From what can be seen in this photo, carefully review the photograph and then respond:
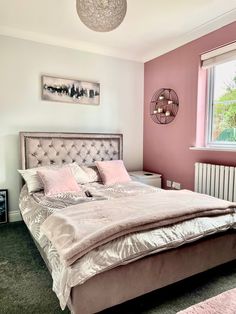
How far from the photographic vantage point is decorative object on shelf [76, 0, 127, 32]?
201 centimetres

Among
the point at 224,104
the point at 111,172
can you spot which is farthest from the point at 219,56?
the point at 111,172

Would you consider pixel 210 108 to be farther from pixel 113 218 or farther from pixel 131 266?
pixel 131 266

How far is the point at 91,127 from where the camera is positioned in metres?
3.82

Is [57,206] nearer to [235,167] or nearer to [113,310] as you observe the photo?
[113,310]

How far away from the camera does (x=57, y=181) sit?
282 cm

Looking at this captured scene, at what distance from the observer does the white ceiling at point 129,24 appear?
8.38ft

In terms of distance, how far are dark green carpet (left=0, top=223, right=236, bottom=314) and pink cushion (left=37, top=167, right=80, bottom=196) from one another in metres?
0.71

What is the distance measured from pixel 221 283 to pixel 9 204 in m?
A: 2.74

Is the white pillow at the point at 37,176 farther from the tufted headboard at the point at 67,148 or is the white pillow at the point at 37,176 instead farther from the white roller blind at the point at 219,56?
the white roller blind at the point at 219,56

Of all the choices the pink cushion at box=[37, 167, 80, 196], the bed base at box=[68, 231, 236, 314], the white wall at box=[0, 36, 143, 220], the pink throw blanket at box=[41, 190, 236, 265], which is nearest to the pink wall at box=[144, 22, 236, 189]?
the white wall at box=[0, 36, 143, 220]

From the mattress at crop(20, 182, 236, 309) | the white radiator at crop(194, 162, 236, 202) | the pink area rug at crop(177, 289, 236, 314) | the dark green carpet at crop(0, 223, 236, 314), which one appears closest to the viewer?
the pink area rug at crop(177, 289, 236, 314)

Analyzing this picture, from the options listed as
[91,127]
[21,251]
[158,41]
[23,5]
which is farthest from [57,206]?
[158,41]

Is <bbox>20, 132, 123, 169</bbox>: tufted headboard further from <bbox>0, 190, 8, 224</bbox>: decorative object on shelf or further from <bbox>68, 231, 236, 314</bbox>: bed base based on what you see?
<bbox>68, 231, 236, 314</bbox>: bed base

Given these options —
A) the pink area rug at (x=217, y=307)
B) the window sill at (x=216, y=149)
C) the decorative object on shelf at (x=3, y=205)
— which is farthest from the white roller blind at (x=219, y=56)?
the decorative object on shelf at (x=3, y=205)
